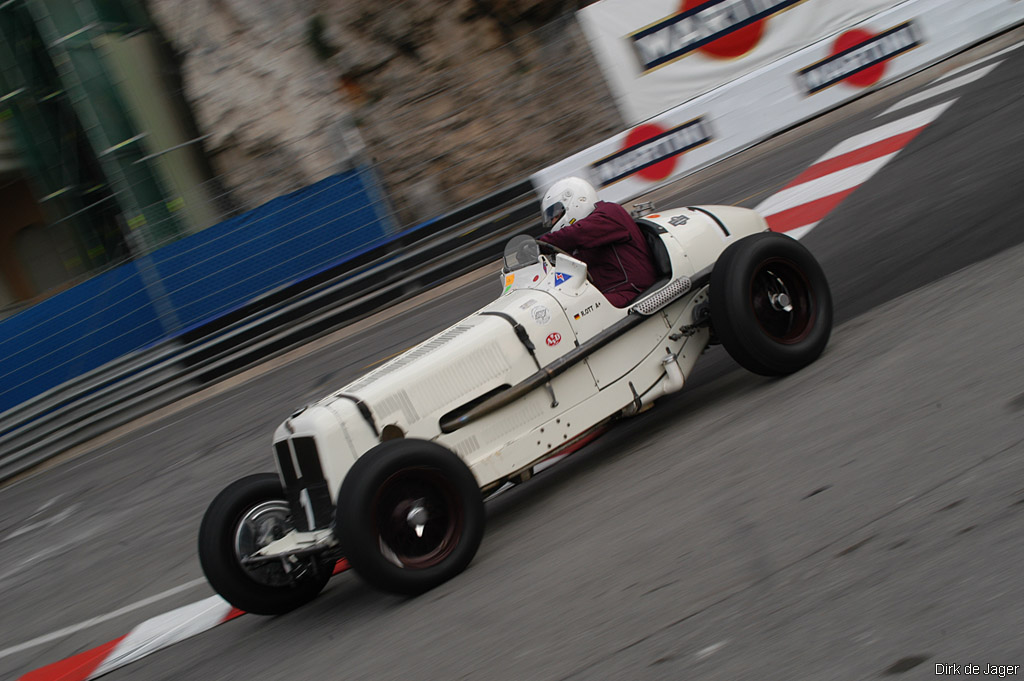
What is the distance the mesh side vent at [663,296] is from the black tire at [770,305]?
0.82ft

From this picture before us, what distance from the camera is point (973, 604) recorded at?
2.81 m

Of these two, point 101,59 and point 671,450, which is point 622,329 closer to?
point 671,450

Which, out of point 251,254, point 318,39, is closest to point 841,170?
point 251,254

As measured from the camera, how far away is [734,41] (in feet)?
49.3

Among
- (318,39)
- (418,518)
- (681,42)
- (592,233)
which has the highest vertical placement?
(318,39)

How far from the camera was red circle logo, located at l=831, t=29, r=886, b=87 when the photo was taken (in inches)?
544

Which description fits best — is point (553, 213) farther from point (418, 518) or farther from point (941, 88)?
point (941, 88)

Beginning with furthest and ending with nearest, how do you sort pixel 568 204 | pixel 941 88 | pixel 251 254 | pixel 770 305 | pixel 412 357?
pixel 251 254 < pixel 941 88 < pixel 568 204 < pixel 770 305 < pixel 412 357

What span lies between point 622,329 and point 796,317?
1.00 m

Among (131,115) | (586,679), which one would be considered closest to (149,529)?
(586,679)

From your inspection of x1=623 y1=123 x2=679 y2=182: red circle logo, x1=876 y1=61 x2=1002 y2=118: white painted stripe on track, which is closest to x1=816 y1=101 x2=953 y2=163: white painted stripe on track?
x1=876 y1=61 x2=1002 y2=118: white painted stripe on track

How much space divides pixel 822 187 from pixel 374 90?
11.0 meters

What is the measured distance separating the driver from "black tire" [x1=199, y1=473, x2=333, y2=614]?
205 centimetres

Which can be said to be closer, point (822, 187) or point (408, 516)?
point (408, 516)
